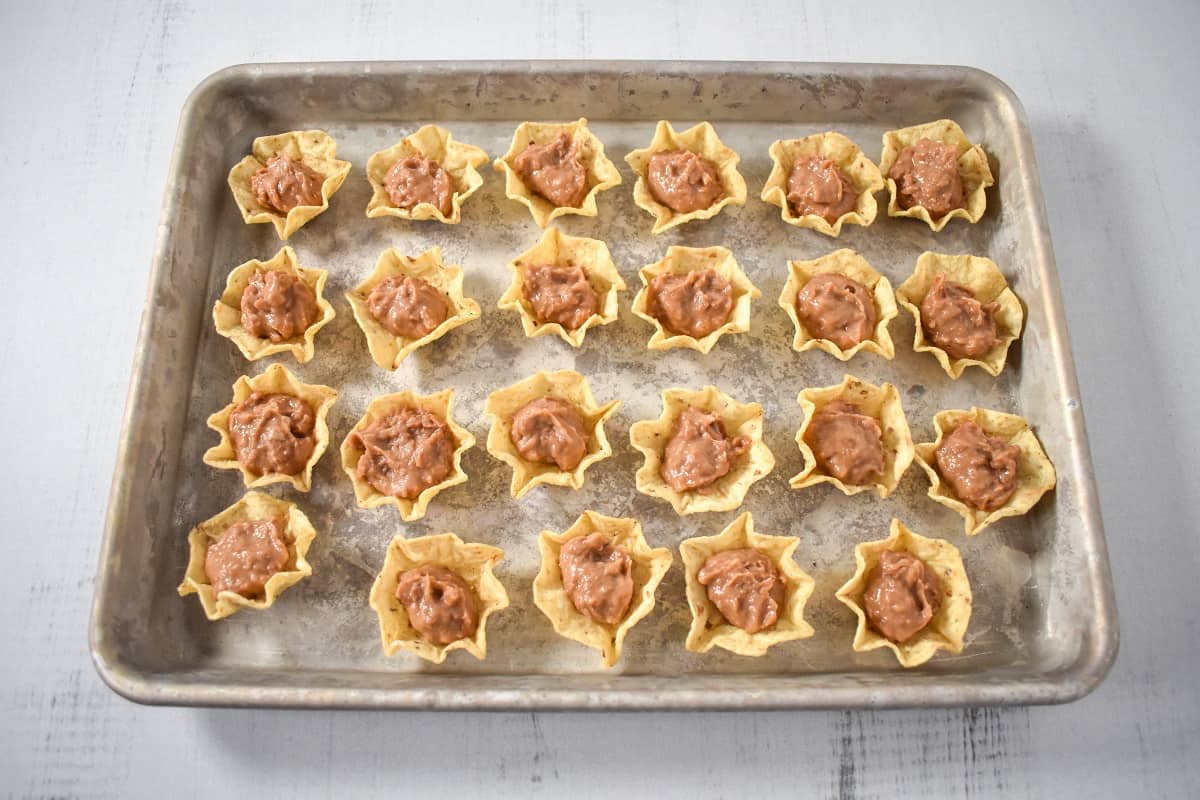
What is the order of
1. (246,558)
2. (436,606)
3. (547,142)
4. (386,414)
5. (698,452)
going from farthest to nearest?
(547,142), (386,414), (698,452), (246,558), (436,606)

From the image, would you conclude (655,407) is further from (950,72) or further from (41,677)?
(41,677)

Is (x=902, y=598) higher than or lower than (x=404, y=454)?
lower

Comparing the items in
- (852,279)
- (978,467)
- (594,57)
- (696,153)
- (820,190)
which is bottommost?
(978,467)

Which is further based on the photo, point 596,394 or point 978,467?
point 596,394

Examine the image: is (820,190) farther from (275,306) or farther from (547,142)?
(275,306)

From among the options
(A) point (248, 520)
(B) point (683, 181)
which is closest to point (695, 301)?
(B) point (683, 181)

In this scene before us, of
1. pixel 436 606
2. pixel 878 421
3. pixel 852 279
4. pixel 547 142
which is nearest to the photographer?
pixel 436 606

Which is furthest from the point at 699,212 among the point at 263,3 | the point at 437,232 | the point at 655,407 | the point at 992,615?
the point at 263,3

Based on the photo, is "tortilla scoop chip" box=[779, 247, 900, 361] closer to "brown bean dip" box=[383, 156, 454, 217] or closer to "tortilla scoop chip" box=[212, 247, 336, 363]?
"brown bean dip" box=[383, 156, 454, 217]

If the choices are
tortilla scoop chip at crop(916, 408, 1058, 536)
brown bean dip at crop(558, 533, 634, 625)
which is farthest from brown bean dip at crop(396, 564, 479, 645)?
tortilla scoop chip at crop(916, 408, 1058, 536)
